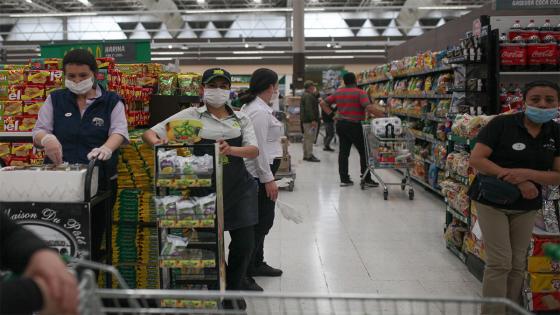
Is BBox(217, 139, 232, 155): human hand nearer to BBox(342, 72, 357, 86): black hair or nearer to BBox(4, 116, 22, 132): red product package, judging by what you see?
A: BBox(4, 116, 22, 132): red product package

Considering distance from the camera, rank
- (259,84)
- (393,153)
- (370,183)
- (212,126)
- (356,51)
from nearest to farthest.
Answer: (212,126)
(259,84)
(393,153)
(370,183)
(356,51)

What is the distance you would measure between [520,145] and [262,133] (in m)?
1.62

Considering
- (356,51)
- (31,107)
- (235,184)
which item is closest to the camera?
(235,184)

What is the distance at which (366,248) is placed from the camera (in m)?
4.93

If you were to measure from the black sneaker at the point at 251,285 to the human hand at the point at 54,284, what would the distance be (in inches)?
99.9

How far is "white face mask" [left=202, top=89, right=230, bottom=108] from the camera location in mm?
2963

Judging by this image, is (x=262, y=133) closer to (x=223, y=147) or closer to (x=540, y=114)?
(x=223, y=147)

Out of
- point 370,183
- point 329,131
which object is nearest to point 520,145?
point 370,183

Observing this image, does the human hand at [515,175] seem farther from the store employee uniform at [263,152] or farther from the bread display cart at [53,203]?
the bread display cart at [53,203]

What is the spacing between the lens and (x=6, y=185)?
239 centimetres

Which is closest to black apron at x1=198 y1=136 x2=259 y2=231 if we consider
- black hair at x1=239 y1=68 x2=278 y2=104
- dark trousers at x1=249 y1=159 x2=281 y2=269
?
dark trousers at x1=249 y1=159 x2=281 y2=269

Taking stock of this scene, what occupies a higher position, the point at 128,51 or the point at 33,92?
the point at 128,51

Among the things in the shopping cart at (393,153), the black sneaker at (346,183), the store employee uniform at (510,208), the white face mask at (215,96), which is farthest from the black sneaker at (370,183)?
the white face mask at (215,96)

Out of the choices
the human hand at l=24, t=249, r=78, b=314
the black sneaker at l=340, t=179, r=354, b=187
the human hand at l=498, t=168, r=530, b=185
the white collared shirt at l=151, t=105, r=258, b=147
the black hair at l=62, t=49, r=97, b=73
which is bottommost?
the black sneaker at l=340, t=179, r=354, b=187
